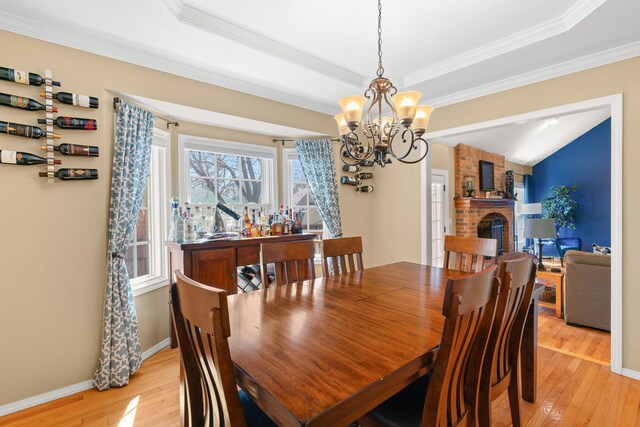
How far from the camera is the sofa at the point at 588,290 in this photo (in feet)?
9.84

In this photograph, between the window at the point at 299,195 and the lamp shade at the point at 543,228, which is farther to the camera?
the lamp shade at the point at 543,228

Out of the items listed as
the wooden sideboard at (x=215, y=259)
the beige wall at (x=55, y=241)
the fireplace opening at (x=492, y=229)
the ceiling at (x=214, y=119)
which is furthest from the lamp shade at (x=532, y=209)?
the beige wall at (x=55, y=241)

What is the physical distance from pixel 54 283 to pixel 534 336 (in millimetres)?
3245

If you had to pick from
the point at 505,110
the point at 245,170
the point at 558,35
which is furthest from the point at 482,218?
the point at 245,170

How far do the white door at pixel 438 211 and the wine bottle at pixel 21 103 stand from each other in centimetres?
480

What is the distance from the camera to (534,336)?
202 cm

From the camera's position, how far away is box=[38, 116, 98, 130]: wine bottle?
2057mm

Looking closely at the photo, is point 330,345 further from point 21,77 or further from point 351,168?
point 351,168

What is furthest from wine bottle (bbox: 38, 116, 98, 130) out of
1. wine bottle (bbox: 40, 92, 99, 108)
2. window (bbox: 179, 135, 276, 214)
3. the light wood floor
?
the light wood floor

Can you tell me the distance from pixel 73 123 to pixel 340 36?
201 centimetres

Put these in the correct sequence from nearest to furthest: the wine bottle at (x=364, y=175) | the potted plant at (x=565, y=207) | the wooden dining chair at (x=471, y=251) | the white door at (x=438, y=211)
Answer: the wooden dining chair at (x=471, y=251) < the wine bottle at (x=364, y=175) < the white door at (x=438, y=211) < the potted plant at (x=565, y=207)

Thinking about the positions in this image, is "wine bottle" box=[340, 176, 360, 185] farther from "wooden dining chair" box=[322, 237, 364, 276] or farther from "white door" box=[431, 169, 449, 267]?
"white door" box=[431, 169, 449, 267]

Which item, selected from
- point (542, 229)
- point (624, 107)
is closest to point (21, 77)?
point (624, 107)

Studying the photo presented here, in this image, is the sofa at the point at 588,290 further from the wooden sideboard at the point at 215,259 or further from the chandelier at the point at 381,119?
the wooden sideboard at the point at 215,259
